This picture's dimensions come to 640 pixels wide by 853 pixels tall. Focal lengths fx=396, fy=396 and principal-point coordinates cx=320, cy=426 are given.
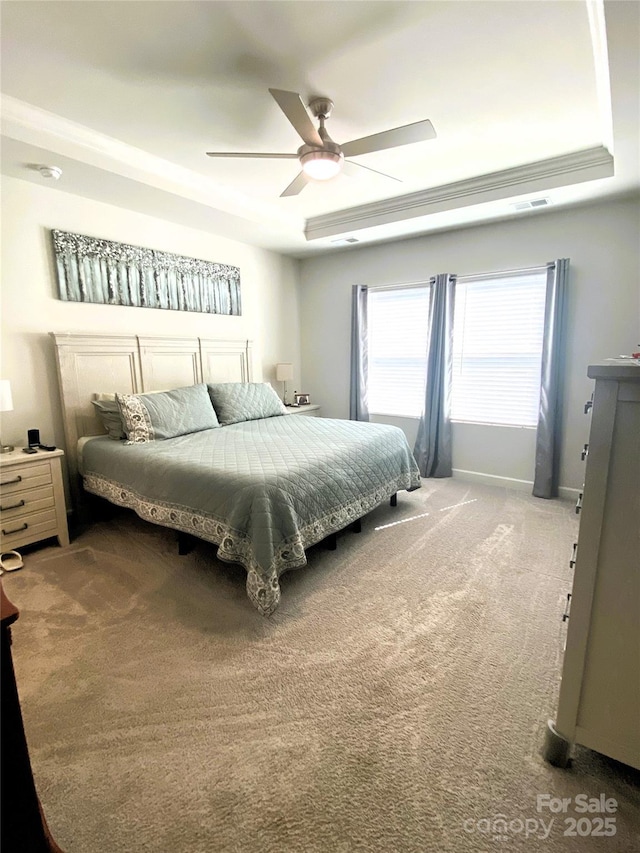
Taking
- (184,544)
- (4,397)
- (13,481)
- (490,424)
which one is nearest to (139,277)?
(4,397)

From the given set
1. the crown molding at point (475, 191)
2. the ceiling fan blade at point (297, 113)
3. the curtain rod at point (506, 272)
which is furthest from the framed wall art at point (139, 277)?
the curtain rod at point (506, 272)

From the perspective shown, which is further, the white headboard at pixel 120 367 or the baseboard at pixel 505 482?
the baseboard at pixel 505 482

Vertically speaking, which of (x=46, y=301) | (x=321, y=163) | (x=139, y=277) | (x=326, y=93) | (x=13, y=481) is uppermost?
(x=326, y=93)

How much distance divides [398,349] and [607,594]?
3688 millimetres

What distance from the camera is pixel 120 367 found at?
11.4 feet

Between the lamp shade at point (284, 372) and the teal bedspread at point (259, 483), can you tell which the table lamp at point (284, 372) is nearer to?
the lamp shade at point (284, 372)

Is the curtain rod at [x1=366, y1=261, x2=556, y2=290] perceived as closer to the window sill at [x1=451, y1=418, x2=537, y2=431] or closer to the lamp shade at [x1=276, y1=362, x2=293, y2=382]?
the lamp shade at [x1=276, y1=362, x2=293, y2=382]

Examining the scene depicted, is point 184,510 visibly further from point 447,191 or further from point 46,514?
point 447,191

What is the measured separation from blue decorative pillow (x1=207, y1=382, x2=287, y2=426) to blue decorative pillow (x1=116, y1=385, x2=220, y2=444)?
5.6 inches

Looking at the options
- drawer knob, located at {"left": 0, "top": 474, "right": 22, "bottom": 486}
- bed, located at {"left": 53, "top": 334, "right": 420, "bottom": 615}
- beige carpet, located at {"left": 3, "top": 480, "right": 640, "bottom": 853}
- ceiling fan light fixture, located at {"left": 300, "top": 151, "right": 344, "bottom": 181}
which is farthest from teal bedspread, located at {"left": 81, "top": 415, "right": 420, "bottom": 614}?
ceiling fan light fixture, located at {"left": 300, "top": 151, "right": 344, "bottom": 181}

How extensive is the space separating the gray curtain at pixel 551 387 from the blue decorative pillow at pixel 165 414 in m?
3.01

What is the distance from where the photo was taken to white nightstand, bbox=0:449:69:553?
254 cm

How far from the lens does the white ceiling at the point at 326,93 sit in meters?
1.71

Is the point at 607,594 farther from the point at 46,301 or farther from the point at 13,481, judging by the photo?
the point at 46,301
